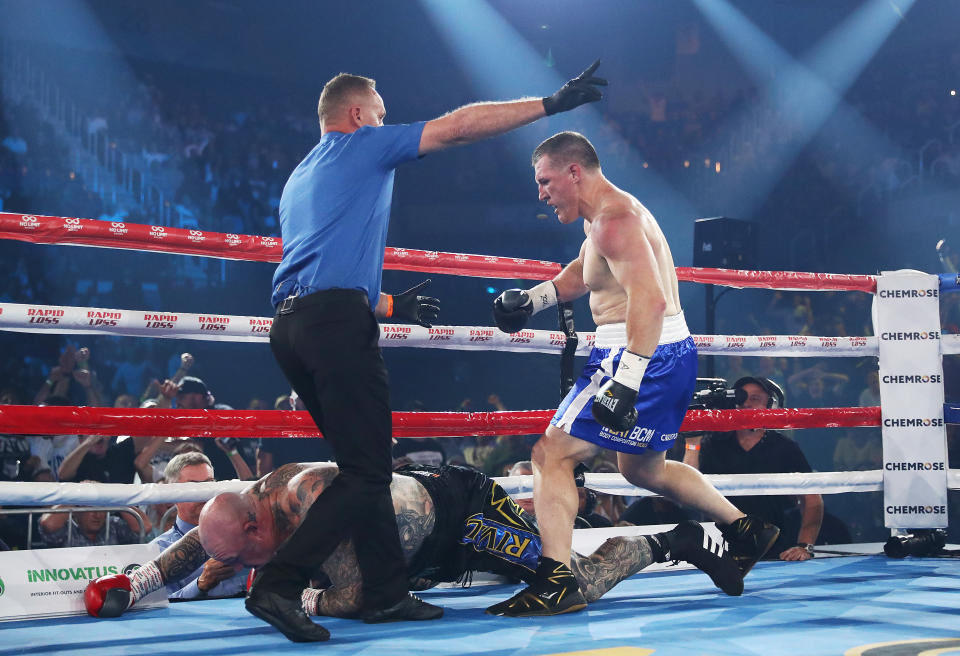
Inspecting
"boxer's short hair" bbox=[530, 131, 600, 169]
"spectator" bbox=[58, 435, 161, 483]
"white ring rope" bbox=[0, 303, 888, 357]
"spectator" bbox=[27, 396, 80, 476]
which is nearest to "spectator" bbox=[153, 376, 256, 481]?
"spectator" bbox=[58, 435, 161, 483]

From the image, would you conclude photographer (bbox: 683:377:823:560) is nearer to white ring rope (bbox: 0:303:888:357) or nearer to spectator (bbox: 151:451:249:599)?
white ring rope (bbox: 0:303:888:357)

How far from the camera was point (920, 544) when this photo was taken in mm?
3008

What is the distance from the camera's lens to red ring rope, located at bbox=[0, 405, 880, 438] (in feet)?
6.59

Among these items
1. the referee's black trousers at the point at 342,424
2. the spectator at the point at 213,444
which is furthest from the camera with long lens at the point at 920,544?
the spectator at the point at 213,444

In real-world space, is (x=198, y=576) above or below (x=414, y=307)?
below

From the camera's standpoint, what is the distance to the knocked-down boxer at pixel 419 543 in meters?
2.00

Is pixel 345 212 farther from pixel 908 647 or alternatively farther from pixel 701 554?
pixel 908 647

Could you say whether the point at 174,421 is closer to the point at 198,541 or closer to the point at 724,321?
the point at 198,541

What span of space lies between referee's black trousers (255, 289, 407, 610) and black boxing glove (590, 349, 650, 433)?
1.58ft

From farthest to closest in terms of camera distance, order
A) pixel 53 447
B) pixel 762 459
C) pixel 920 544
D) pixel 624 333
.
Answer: pixel 53 447, pixel 762 459, pixel 920 544, pixel 624 333

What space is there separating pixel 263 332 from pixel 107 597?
776mm

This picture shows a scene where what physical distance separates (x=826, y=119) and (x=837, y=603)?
28.2 feet

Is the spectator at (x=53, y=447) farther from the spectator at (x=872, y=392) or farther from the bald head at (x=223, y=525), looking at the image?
the spectator at (x=872, y=392)

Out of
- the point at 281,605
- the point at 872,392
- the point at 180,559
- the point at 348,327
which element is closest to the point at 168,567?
the point at 180,559
